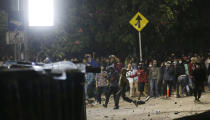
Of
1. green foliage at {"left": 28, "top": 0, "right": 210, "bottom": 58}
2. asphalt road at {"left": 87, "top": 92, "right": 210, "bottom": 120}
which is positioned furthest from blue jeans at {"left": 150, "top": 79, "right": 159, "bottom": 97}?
green foliage at {"left": 28, "top": 0, "right": 210, "bottom": 58}

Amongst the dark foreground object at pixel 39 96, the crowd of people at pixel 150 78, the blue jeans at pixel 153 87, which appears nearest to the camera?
the dark foreground object at pixel 39 96

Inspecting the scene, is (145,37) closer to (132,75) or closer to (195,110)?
(132,75)

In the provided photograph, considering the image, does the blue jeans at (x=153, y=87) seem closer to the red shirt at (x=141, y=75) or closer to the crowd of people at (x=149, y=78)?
the crowd of people at (x=149, y=78)

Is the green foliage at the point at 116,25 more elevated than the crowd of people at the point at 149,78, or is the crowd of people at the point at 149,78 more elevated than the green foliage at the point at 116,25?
the green foliage at the point at 116,25

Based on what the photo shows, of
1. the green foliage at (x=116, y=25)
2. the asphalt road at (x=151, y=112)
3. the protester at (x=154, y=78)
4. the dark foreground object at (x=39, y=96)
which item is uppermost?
the green foliage at (x=116, y=25)

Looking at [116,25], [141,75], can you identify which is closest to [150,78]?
[141,75]

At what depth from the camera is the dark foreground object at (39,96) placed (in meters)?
4.43

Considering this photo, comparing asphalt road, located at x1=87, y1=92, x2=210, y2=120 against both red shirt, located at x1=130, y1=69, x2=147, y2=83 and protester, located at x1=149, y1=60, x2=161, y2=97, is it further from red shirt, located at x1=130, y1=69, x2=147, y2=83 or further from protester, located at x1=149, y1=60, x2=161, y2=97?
protester, located at x1=149, y1=60, x2=161, y2=97

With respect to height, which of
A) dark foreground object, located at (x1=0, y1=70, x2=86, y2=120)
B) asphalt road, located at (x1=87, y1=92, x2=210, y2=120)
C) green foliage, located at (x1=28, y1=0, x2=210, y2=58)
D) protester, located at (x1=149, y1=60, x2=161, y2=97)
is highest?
green foliage, located at (x1=28, y1=0, x2=210, y2=58)

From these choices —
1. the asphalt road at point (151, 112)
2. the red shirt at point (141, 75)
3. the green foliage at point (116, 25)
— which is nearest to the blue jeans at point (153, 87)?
the red shirt at point (141, 75)

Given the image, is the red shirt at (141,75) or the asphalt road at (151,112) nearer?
the asphalt road at (151,112)

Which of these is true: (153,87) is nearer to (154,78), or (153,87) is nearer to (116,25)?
(154,78)

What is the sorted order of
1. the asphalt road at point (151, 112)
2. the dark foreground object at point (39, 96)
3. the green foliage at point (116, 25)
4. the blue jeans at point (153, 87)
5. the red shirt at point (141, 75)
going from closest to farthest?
the dark foreground object at point (39, 96) < the asphalt road at point (151, 112) < the red shirt at point (141, 75) < the blue jeans at point (153, 87) < the green foliage at point (116, 25)

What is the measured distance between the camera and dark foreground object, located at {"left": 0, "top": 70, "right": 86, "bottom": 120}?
4430 millimetres
